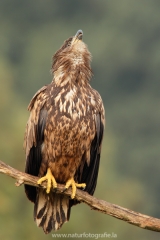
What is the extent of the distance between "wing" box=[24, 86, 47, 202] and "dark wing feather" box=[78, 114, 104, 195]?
627 mm

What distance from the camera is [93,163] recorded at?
1155cm

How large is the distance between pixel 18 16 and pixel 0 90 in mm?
31173

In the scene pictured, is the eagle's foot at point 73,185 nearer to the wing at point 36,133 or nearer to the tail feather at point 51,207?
the tail feather at point 51,207

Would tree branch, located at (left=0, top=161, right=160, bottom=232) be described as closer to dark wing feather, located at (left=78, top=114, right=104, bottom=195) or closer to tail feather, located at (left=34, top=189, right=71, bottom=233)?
tail feather, located at (left=34, top=189, right=71, bottom=233)

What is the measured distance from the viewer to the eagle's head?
11523 millimetres

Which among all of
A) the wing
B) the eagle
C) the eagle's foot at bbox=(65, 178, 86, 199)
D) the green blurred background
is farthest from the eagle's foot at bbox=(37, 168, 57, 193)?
the green blurred background

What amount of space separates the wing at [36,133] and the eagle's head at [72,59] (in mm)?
458

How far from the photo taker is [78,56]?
11.6 meters

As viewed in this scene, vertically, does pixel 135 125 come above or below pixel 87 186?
above

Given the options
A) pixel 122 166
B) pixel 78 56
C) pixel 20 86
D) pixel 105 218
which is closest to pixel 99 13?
pixel 20 86

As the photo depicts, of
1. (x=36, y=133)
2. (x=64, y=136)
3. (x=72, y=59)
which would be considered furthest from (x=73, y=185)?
(x=72, y=59)

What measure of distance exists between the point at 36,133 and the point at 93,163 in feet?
2.88

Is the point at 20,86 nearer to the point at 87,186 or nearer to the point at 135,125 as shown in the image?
the point at 135,125

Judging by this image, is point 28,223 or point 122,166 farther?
point 122,166
